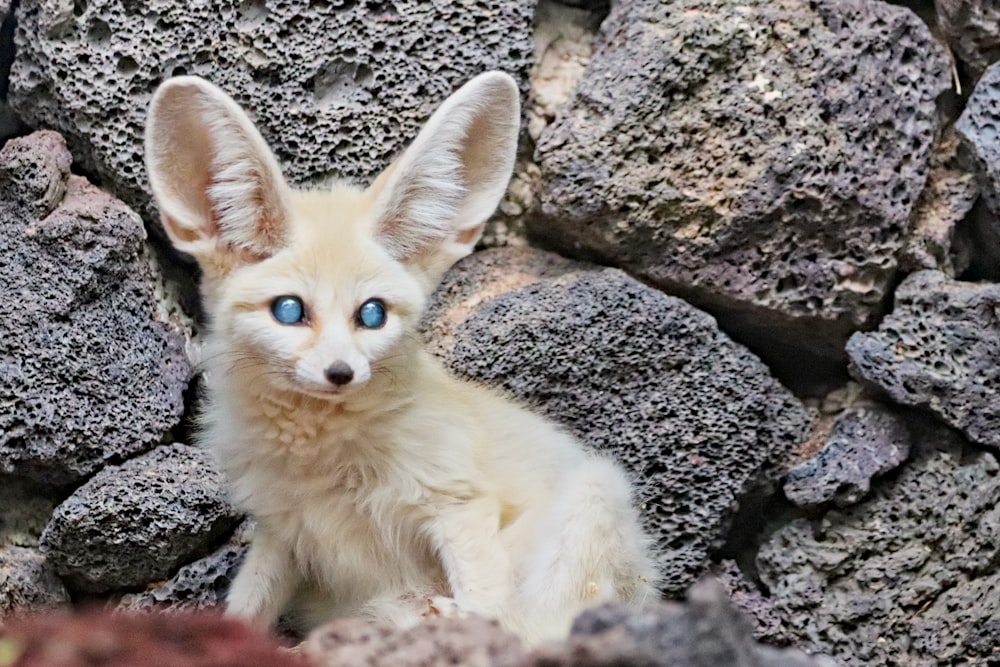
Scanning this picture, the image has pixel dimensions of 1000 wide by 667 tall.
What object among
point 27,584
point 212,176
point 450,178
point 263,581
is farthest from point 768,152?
point 27,584

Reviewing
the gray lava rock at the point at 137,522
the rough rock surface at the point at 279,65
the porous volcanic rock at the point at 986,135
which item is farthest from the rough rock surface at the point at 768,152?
the gray lava rock at the point at 137,522

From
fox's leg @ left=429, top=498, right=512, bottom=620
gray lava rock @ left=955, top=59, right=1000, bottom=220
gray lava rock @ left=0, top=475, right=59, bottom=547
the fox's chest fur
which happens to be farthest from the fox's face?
gray lava rock @ left=955, top=59, right=1000, bottom=220

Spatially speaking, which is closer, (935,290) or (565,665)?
(565,665)

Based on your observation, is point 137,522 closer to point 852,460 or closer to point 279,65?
point 279,65

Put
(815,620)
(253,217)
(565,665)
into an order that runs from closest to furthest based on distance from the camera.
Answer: (565,665) → (253,217) → (815,620)

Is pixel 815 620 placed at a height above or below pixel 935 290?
below

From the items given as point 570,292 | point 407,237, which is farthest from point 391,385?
point 570,292

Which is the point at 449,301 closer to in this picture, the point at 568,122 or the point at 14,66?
the point at 568,122

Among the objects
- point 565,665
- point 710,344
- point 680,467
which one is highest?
point 565,665
